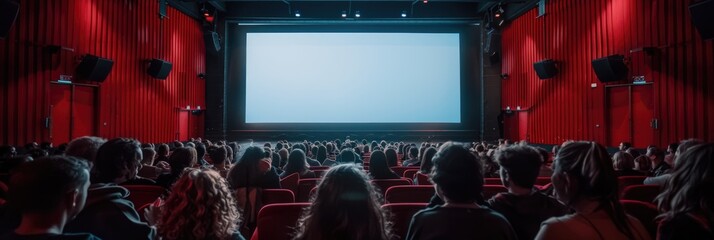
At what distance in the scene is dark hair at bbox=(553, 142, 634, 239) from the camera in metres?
1.62

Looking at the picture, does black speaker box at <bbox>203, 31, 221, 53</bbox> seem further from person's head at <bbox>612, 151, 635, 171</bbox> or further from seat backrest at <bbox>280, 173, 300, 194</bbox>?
person's head at <bbox>612, 151, 635, 171</bbox>

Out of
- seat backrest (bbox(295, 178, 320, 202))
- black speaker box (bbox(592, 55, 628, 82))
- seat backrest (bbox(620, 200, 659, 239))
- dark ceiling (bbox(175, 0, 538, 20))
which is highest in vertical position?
dark ceiling (bbox(175, 0, 538, 20))

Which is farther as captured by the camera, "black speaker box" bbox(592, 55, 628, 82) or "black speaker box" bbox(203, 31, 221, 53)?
"black speaker box" bbox(203, 31, 221, 53)

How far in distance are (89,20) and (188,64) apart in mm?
5134

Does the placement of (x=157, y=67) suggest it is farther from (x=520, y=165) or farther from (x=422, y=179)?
(x=520, y=165)

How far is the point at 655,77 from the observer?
10.2m

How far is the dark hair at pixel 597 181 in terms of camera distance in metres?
1.62

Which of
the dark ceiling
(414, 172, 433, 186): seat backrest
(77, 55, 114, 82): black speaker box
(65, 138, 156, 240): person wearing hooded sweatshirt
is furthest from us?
the dark ceiling

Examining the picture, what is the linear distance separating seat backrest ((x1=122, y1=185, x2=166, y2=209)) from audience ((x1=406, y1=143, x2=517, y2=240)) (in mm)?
2313

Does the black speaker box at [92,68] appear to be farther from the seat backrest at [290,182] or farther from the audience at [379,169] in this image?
the audience at [379,169]

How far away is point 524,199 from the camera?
2277 millimetres

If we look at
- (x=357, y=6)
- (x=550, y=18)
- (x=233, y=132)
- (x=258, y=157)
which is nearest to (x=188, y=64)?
(x=233, y=132)

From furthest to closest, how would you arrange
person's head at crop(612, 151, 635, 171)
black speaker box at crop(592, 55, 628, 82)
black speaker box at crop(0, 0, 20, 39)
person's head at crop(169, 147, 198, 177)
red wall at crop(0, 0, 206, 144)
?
black speaker box at crop(592, 55, 628, 82) < red wall at crop(0, 0, 206, 144) < black speaker box at crop(0, 0, 20, 39) < person's head at crop(612, 151, 635, 171) < person's head at crop(169, 147, 198, 177)

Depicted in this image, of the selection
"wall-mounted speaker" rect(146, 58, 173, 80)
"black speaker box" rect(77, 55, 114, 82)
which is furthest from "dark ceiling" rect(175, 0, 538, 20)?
"black speaker box" rect(77, 55, 114, 82)
